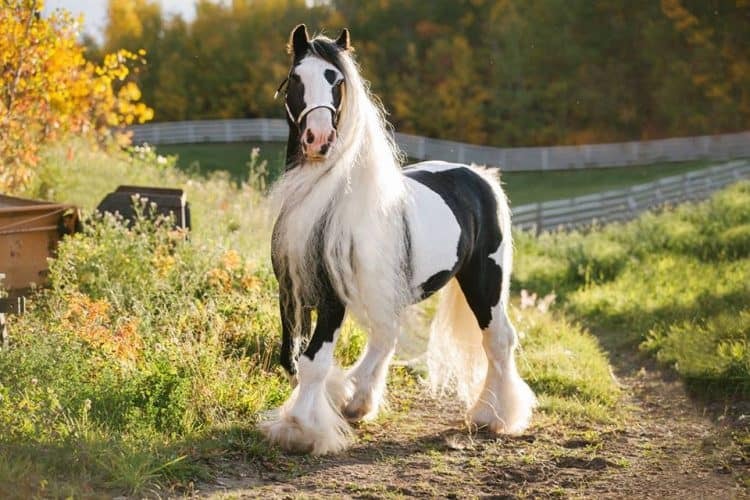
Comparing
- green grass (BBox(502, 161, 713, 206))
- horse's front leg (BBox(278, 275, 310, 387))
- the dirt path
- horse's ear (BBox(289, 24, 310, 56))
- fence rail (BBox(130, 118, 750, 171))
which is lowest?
the dirt path

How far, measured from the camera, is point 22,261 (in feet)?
22.4

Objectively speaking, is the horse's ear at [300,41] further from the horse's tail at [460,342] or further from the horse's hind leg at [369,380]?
the horse's hind leg at [369,380]

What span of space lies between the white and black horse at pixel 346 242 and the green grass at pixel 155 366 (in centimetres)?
50

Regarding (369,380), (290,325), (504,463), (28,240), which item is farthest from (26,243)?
(504,463)

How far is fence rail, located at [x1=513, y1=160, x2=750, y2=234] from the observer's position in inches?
774

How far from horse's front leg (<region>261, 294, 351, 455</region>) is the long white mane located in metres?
0.12

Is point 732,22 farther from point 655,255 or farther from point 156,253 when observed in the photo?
point 156,253

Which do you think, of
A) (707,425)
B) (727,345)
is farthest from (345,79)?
(727,345)

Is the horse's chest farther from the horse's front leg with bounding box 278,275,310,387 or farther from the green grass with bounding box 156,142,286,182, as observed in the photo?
the green grass with bounding box 156,142,286,182

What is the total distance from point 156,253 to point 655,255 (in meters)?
7.08

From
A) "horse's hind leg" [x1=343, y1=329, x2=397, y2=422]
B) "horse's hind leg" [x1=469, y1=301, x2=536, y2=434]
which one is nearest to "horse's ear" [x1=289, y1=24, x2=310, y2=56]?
"horse's hind leg" [x1=343, y1=329, x2=397, y2=422]

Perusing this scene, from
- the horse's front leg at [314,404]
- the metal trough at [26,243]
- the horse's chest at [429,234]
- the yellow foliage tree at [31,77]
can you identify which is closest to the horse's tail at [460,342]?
the horse's chest at [429,234]

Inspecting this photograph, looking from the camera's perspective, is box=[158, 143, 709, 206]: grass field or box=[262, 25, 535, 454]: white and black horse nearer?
box=[262, 25, 535, 454]: white and black horse

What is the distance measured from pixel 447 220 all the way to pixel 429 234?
0.64ft
